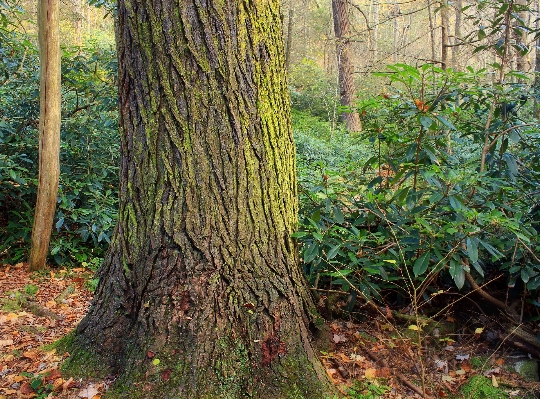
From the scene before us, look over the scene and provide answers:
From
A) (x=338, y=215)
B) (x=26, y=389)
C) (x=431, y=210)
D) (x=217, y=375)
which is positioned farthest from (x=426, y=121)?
(x=26, y=389)

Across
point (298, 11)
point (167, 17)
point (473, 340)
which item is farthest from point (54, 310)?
point (298, 11)

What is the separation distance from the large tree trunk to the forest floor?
32 centimetres

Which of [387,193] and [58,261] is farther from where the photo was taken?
[58,261]

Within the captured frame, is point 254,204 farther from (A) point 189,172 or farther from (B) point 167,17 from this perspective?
(B) point 167,17

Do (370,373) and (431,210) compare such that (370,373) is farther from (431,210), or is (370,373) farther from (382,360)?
(431,210)

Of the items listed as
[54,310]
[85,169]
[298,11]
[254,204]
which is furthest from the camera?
[298,11]

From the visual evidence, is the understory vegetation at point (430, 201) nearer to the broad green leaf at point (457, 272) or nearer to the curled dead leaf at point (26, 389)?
the broad green leaf at point (457, 272)

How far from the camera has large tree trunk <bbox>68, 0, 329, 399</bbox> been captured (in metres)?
2.21

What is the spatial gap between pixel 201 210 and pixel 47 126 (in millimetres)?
3085

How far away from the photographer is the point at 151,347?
2.26 metres

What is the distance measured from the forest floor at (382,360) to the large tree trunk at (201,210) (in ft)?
1.05

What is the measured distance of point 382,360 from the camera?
283 centimetres

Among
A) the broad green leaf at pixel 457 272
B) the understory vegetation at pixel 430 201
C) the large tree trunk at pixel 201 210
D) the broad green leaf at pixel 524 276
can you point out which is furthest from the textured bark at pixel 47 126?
the broad green leaf at pixel 524 276

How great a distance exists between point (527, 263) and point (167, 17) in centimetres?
274
